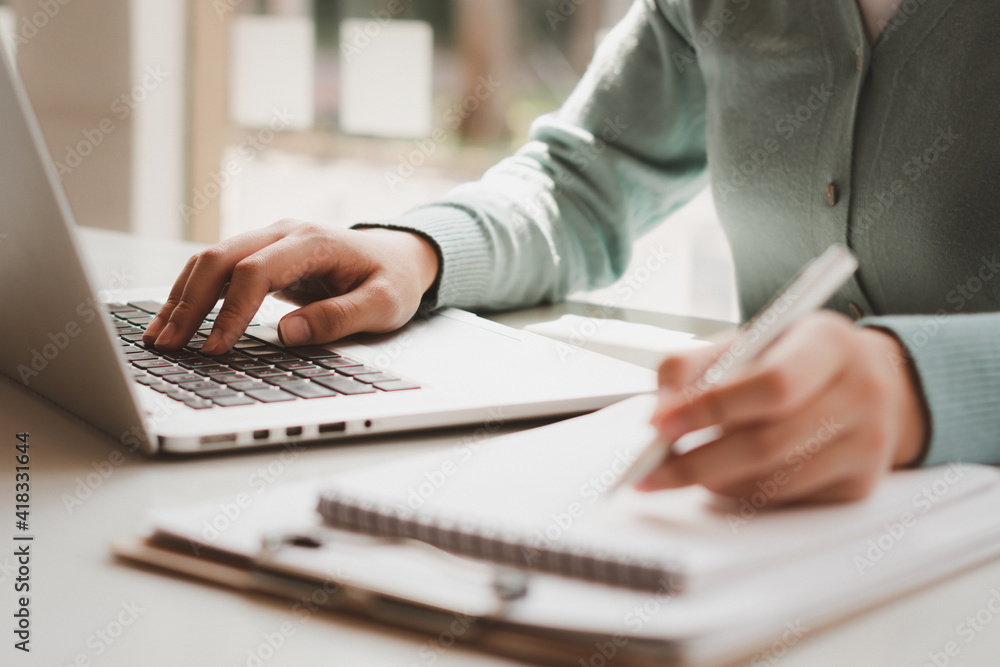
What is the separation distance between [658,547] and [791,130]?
667mm

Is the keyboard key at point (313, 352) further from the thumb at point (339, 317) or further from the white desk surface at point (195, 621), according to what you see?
the white desk surface at point (195, 621)

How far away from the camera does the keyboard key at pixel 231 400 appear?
1.65 ft

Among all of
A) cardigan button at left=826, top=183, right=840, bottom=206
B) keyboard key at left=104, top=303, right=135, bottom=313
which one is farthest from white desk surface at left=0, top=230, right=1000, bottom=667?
cardigan button at left=826, top=183, right=840, bottom=206

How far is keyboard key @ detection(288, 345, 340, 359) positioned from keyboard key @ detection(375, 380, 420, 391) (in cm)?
8

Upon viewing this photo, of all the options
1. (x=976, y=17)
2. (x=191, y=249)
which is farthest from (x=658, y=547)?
(x=191, y=249)

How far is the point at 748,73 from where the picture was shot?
3.02 feet

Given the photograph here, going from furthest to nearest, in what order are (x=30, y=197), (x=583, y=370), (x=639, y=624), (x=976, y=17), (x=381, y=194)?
(x=381, y=194), (x=976, y=17), (x=583, y=370), (x=30, y=197), (x=639, y=624)

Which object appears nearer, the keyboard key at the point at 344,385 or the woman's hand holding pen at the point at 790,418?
the woman's hand holding pen at the point at 790,418

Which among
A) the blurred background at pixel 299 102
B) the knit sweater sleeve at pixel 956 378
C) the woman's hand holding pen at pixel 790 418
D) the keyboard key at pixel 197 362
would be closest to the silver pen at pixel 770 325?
the woman's hand holding pen at pixel 790 418

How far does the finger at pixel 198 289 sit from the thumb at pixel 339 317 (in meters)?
0.06

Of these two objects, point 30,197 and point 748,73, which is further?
point 748,73

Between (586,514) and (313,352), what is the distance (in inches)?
12.8

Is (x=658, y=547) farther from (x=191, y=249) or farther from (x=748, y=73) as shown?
(x=191, y=249)

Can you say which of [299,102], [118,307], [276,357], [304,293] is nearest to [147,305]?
[118,307]
